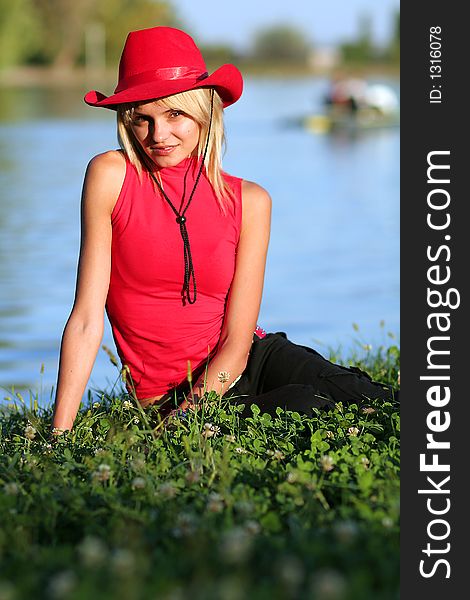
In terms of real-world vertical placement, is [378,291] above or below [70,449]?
above

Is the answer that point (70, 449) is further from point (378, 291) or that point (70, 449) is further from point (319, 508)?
point (378, 291)

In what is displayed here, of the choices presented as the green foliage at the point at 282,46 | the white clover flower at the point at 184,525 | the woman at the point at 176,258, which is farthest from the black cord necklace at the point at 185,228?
the green foliage at the point at 282,46

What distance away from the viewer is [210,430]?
4.11 meters

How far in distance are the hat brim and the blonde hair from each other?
0.14 ft

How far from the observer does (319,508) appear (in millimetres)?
3305

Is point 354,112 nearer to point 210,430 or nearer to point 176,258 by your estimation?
point 176,258

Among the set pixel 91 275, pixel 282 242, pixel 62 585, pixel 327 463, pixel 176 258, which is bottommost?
pixel 62 585

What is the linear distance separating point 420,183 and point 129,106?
56.6 inches

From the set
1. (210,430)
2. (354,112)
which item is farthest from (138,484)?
(354,112)

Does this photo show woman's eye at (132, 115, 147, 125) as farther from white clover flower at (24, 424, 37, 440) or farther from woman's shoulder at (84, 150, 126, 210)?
white clover flower at (24, 424, 37, 440)

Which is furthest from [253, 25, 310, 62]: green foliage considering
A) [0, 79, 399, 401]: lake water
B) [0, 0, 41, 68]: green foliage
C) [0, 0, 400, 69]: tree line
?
[0, 79, 399, 401]: lake water

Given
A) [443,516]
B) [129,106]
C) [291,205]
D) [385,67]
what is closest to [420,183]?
[443,516]

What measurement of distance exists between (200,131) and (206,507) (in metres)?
1.77

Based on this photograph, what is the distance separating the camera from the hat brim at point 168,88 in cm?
439
